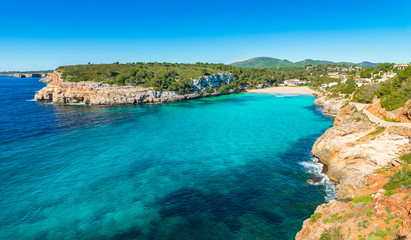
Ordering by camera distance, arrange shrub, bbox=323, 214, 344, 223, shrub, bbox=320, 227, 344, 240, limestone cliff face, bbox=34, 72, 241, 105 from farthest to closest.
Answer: limestone cliff face, bbox=34, 72, 241, 105, shrub, bbox=323, 214, 344, 223, shrub, bbox=320, 227, 344, 240

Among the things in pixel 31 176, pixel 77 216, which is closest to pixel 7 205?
pixel 31 176

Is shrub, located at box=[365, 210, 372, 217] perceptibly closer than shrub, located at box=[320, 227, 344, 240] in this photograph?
No

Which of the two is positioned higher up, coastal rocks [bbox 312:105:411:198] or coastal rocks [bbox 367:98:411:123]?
coastal rocks [bbox 367:98:411:123]

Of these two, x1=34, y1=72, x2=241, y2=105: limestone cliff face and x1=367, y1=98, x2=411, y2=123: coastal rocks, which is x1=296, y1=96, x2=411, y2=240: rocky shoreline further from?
x1=34, y1=72, x2=241, y2=105: limestone cliff face

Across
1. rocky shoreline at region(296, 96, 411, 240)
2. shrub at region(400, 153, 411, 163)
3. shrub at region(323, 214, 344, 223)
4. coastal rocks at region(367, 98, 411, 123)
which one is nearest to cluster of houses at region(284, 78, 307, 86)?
rocky shoreline at region(296, 96, 411, 240)

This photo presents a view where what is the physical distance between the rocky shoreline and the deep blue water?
300 cm

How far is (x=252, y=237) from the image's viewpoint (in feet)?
61.6

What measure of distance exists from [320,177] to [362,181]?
22.2 feet

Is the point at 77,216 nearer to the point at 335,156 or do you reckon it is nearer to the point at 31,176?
the point at 31,176

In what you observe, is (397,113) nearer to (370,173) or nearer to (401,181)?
(370,173)

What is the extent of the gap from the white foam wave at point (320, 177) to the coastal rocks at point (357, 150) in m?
0.85

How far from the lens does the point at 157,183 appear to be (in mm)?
28609

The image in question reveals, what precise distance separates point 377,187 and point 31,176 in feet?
143

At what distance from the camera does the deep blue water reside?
20.5 metres
